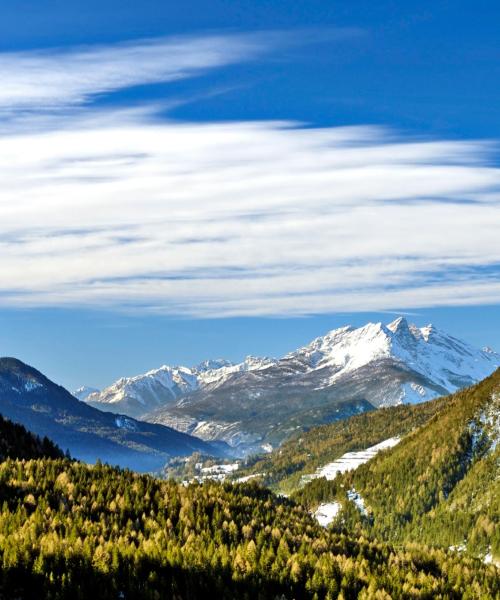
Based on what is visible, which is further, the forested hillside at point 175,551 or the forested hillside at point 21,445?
the forested hillside at point 21,445

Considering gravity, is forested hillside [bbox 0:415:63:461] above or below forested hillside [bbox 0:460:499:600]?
above

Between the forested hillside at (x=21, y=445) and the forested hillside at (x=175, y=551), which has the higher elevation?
the forested hillside at (x=21, y=445)

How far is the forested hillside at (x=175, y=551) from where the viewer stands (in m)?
27.3

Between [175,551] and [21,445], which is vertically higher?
[21,445]

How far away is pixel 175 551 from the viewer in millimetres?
29438

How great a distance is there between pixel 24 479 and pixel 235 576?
13.3 metres

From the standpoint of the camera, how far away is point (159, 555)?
1149 inches

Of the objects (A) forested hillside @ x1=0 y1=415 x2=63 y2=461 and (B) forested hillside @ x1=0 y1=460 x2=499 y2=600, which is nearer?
(B) forested hillside @ x1=0 y1=460 x2=499 y2=600

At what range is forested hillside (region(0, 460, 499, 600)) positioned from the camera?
Result: 27.3 metres

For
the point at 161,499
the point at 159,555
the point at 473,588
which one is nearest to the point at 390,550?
the point at 473,588

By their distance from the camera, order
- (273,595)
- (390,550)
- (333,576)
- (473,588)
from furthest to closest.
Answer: (390,550), (473,588), (333,576), (273,595)

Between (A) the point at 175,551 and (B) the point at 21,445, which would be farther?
(B) the point at 21,445

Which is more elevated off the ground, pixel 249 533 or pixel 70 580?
pixel 249 533

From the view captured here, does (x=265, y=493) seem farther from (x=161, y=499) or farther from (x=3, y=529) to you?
(x=3, y=529)
